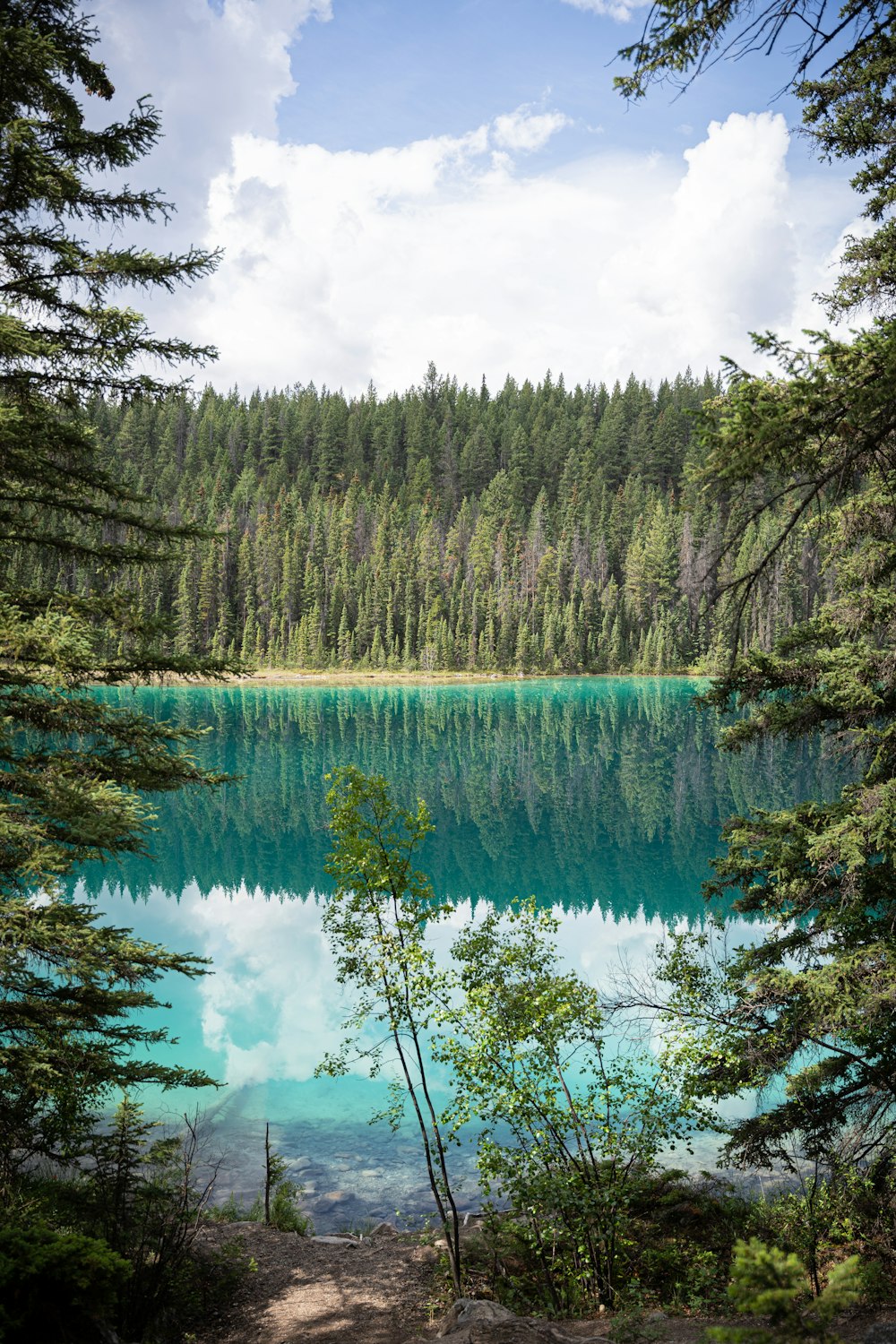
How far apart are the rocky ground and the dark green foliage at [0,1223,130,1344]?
2.05 metres

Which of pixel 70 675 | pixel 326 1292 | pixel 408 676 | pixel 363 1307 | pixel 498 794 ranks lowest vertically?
pixel 498 794

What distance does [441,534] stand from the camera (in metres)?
113

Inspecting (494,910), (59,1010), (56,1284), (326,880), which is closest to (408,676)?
(326,880)

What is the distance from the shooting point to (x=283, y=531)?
366 ft

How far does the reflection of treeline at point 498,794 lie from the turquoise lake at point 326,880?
5.4 inches

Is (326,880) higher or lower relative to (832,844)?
lower

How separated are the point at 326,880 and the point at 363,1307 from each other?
1838cm

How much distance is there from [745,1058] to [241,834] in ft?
90.6

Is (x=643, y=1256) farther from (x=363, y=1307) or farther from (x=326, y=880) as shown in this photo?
(x=326, y=880)

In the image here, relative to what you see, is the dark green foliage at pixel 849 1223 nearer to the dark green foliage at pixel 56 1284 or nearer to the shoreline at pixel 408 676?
the dark green foliage at pixel 56 1284

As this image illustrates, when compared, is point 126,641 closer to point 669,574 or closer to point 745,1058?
point 745,1058

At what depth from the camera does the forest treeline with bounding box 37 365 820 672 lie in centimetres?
9719

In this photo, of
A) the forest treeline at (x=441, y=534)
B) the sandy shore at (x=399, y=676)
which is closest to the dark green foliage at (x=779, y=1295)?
the forest treeline at (x=441, y=534)

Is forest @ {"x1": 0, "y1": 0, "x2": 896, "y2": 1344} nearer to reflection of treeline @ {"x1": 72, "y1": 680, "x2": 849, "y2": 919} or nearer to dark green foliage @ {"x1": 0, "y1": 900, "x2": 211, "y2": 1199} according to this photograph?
dark green foliage @ {"x1": 0, "y1": 900, "x2": 211, "y2": 1199}
